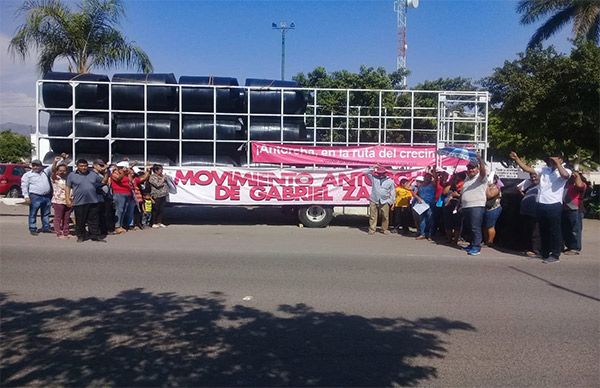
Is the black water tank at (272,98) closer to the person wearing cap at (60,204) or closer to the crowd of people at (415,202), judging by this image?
the crowd of people at (415,202)

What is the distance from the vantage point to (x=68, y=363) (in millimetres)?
4738

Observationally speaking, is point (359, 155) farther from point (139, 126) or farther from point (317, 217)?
point (139, 126)

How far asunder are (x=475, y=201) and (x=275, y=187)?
5.21 metres

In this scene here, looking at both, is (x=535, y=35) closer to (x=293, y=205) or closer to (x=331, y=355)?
(x=293, y=205)

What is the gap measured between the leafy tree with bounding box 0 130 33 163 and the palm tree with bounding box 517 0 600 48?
3893 centimetres

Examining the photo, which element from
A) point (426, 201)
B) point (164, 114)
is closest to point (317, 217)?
point (426, 201)

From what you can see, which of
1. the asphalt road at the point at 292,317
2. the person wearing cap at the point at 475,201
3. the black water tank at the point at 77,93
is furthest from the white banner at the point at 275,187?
the person wearing cap at the point at 475,201

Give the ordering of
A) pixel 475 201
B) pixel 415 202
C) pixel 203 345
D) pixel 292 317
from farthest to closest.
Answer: pixel 415 202
pixel 475 201
pixel 292 317
pixel 203 345

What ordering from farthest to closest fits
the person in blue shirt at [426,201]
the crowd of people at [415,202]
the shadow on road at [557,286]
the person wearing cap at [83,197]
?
1. the person in blue shirt at [426,201]
2. the person wearing cap at [83,197]
3. the crowd of people at [415,202]
4. the shadow on road at [557,286]

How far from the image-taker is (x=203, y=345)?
17.2 feet

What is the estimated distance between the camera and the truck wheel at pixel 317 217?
48.2ft

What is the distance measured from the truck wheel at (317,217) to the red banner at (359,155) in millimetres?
1083

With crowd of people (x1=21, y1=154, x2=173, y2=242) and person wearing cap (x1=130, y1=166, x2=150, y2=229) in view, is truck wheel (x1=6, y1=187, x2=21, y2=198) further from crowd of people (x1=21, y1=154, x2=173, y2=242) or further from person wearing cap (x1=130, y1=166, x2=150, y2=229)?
person wearing cap (x1=130, y1=166, x2=150, y2=229)

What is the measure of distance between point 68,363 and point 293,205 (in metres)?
10.1
